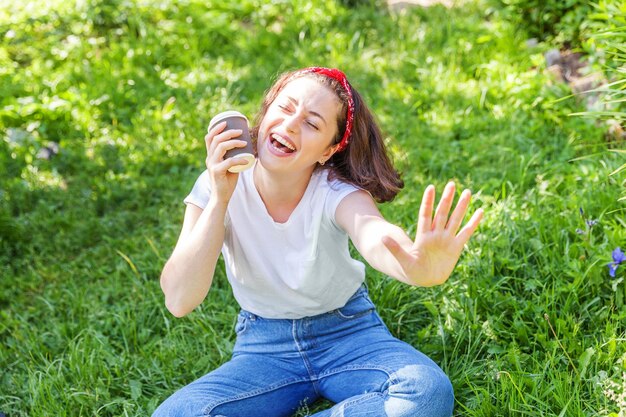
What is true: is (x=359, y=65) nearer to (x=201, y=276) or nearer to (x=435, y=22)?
(x=435, y=22)

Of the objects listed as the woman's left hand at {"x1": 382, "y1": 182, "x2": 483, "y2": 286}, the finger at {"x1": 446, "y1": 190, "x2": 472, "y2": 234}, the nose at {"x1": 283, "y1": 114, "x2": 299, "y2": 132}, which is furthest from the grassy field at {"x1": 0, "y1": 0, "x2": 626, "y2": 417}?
the nose at {"x1": 283, "y1": 114, "x2": 299, "y2": 132}

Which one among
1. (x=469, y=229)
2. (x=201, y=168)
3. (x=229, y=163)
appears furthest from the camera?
(x=201, y=168)

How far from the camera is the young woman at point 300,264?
2.19 m

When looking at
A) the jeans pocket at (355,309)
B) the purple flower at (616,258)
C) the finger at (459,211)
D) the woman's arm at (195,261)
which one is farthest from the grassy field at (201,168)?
the finger at (459,211)

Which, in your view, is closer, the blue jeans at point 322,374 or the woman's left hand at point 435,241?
the woman's left hand at point 435,241

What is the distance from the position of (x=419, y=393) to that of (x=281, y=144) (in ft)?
2.74

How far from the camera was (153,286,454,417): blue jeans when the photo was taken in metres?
2.16

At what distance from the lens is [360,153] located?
2441 mm

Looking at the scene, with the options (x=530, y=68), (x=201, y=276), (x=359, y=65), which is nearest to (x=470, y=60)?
(x=530, y=68)

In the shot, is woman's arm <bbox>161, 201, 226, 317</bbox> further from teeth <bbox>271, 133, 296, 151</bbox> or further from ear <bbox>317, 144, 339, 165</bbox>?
ear <bbox>317, 144, 339, 165</bbox>

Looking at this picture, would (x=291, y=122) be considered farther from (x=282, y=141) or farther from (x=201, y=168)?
(x=201, y=168)

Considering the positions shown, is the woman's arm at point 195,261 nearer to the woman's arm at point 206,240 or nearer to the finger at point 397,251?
the woman's arm at point 206,240

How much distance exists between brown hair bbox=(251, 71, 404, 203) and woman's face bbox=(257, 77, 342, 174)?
37 millimetres

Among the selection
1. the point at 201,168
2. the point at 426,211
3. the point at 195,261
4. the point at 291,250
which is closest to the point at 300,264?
the point at 291,250
